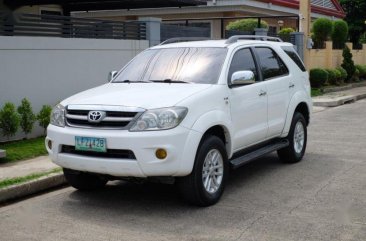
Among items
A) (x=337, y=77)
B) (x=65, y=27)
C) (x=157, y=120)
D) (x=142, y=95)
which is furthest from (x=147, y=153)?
(x=337, y=77)

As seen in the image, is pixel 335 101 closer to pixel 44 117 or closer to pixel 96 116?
pixel 44 117

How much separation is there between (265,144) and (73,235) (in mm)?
3286

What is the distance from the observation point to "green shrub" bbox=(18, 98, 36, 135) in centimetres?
935

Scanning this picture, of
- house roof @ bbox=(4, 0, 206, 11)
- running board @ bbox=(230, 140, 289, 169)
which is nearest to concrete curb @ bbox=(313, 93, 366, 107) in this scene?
Answer: house roof @ bbox=(4, 0, 206, 11)

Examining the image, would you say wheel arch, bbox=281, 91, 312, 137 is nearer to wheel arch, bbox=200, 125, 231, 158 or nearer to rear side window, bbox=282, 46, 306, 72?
rear side window, bbox=282, 46, 306, 72

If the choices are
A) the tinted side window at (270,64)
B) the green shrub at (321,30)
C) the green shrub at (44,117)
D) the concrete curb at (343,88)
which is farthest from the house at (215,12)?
the tinted side window at (270,64)

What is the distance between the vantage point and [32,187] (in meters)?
6.75

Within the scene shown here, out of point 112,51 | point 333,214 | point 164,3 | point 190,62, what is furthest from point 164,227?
point 164,3

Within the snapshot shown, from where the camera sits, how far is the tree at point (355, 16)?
38281mm

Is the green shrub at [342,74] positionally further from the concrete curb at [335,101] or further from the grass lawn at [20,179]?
the grass lawn at [20,179]

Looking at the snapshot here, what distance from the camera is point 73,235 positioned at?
17.1 feet

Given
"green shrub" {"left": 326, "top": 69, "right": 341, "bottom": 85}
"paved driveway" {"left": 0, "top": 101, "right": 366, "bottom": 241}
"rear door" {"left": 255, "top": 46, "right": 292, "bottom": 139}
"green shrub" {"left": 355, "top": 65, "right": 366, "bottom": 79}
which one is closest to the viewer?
"paved driveway" {"left": 0, "top": 101, "right": 366, "bottom": 241}

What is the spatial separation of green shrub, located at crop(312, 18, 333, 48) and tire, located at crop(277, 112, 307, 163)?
15.1 m

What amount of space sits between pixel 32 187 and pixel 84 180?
2.15 feet
